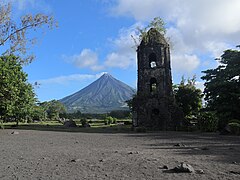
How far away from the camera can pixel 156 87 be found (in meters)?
22.6

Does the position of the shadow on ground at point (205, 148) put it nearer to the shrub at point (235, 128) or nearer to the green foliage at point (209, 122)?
the shrub at point (235, 128)

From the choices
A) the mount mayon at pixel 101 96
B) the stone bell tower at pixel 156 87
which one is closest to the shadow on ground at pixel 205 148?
the stone bell tower at pixel 156 87

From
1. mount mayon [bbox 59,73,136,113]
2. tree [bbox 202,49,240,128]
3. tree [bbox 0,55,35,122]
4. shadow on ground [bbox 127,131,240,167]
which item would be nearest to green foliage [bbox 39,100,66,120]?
tree [bbox 0,55,35,122]

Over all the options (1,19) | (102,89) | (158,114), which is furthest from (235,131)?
(102,89)

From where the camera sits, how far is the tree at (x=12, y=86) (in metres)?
18.0

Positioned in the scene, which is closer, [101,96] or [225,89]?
[225,89]

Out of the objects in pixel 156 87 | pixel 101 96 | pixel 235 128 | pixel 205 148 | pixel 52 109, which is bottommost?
pixel 205 148

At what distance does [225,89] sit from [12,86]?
15565 millimetres

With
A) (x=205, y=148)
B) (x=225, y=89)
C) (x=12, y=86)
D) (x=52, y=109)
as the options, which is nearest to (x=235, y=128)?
(x=225, y=89)

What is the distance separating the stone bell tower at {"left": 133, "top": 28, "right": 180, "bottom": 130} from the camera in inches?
840

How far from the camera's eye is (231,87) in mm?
18562

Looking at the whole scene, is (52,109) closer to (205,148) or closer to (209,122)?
(209,122)

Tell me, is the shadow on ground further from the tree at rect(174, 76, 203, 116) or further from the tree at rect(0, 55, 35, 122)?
the tree at rect(174, 76, 203, 116)

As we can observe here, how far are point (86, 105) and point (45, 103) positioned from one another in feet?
220
